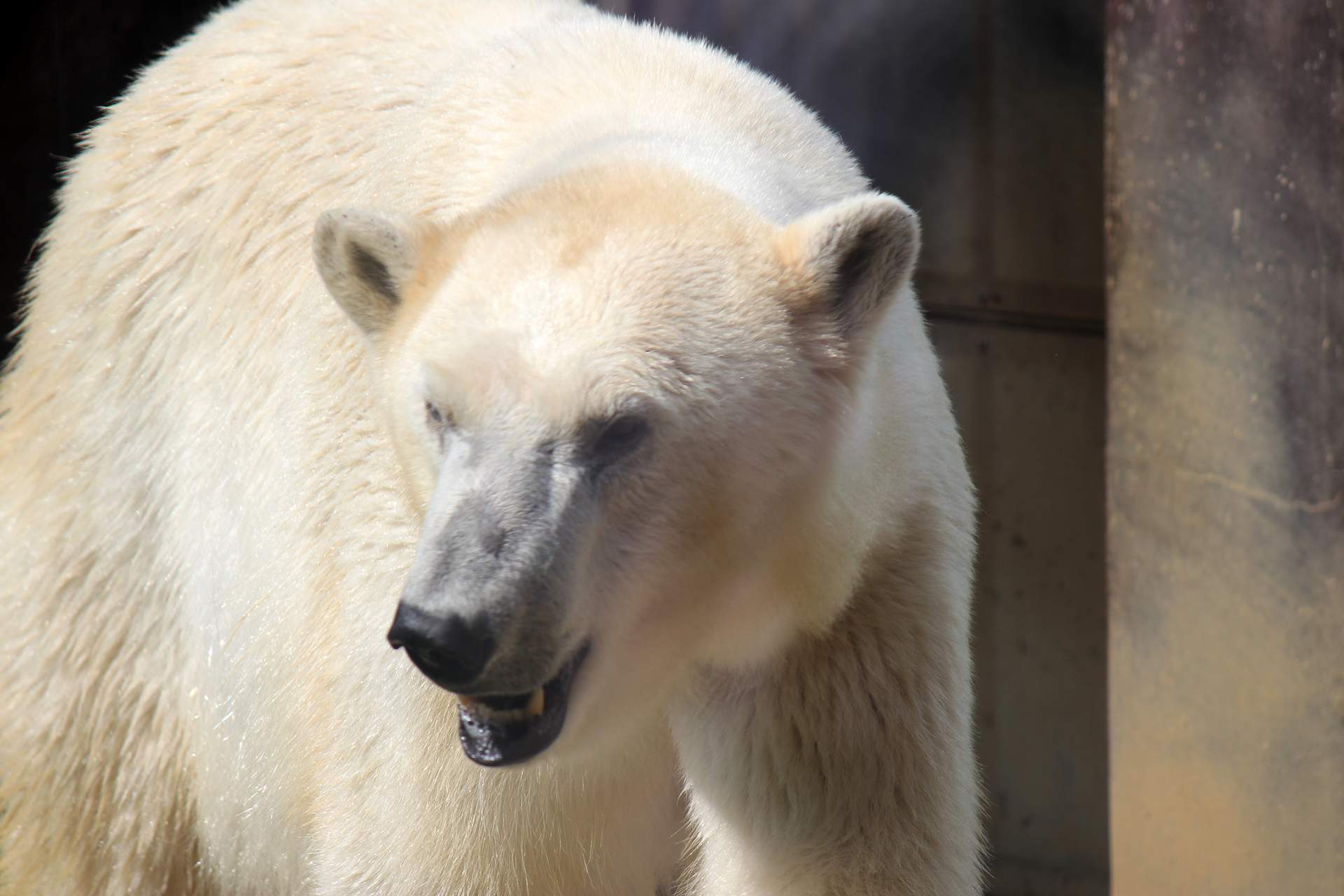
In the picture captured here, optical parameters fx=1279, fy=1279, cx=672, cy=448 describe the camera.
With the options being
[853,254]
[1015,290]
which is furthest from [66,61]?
[853,254]

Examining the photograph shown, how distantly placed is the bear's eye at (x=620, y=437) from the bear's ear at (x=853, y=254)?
0.33 metres

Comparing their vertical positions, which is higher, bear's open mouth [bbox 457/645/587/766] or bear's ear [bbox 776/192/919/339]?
bear's ear [bbox 776/192/919/339]

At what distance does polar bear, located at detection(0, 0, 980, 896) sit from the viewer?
5.65 ft

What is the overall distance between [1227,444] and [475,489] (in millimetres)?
2185

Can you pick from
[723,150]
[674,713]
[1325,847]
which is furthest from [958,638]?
[1325,847]

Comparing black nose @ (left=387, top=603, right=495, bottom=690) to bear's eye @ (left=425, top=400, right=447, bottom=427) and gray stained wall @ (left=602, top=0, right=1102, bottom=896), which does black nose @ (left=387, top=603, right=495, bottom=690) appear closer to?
bear's eye @ (left=425, top=400, right=447, bottom=427)

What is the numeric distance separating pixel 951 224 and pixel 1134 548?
1.92 meters

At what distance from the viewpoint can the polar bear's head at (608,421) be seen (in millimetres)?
1623

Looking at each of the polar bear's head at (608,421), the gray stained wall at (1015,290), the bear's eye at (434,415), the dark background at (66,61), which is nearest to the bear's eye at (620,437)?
the polar bear's head at (608,421)

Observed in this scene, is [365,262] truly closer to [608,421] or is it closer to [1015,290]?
[608,421]

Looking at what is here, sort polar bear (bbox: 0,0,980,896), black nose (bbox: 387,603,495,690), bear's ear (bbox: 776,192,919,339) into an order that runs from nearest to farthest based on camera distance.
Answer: black nose (bbox: 387,603,495,690) < polar bear (bbox: 0,0,980,896) < bear's ear (bbox: 776,192,919,339)

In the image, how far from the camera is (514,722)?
1724mm

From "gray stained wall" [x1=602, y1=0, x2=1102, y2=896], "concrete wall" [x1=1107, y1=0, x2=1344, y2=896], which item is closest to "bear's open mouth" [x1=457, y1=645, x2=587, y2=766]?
"concrete wall" [x1=1107, y1=0, x2=1344, y2=896]

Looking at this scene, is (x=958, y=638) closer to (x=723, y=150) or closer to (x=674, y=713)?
(x=674, y=713)
